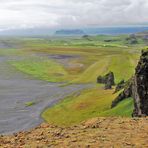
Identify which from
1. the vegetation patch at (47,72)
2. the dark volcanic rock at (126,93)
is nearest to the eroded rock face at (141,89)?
the dark volcanic rock at (126,93)

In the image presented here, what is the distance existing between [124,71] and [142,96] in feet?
373

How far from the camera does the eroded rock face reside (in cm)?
5466

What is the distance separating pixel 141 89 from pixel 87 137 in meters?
30.9

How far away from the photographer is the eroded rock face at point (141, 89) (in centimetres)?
5466

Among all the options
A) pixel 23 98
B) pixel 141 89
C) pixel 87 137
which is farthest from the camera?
pixel 23 98

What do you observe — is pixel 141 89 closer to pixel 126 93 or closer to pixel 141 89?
pixel 141 89

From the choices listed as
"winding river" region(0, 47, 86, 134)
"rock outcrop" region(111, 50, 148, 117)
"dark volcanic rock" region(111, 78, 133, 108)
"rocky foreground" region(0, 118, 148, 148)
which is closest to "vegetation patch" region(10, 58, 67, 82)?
"winding river" region(0, 47, 86, 134)

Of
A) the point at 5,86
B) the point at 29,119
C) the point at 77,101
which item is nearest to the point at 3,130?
the point at 29,119

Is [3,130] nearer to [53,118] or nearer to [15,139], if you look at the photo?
[53,118]

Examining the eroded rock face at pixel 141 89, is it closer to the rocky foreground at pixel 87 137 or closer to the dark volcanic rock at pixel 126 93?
the dark volcanic rock at pixel 126 93

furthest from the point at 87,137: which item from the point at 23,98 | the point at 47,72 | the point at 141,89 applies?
the point at 47,72

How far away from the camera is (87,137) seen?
85.6 feet

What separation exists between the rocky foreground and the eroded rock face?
24.0 metres

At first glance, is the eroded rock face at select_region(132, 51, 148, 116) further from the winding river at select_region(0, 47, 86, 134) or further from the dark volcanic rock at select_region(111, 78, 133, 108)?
the winding river at select_region(0, 47, 86, 134)
